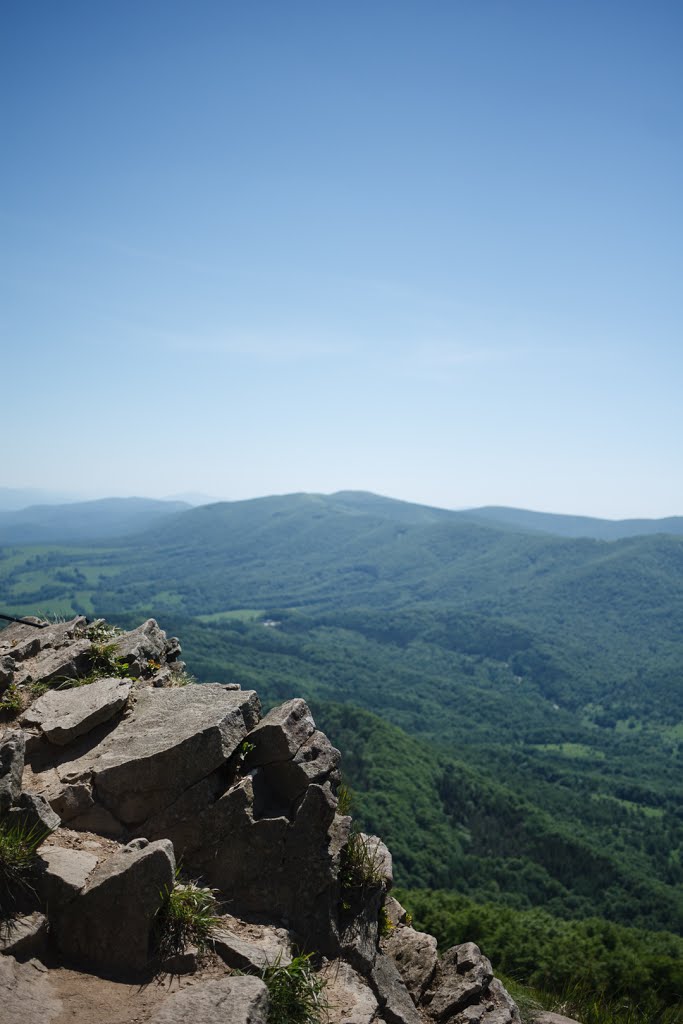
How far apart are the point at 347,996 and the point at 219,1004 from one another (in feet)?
9.61

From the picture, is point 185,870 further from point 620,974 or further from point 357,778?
point 357,778

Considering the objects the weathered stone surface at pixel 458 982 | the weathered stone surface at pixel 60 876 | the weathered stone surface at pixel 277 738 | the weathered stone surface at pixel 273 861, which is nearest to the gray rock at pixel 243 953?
the weathered stone surface at pixel 273 861

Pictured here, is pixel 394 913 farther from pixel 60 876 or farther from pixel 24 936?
pixel 24 936

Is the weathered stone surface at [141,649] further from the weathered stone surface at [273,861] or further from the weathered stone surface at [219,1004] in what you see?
the weathered stone surface at [219,1004]

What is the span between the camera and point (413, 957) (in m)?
11.5

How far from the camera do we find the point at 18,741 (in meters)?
9.41

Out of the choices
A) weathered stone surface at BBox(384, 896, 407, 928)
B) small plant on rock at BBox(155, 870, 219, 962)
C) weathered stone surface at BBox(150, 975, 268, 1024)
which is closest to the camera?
weathered stone surface at BBox(150, 975, 268, 1024)

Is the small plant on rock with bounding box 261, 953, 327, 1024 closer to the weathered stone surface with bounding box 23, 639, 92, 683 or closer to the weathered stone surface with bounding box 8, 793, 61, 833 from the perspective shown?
the weathered stone surface with bounding box 8, 793, 61, 833

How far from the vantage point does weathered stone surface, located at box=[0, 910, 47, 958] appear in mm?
7652

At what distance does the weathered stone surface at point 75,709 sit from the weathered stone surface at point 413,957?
22.4ft

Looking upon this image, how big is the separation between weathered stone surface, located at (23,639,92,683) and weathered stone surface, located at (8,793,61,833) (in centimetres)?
494

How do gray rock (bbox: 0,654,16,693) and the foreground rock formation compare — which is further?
gray rock (bbox: 0,654,16,693)

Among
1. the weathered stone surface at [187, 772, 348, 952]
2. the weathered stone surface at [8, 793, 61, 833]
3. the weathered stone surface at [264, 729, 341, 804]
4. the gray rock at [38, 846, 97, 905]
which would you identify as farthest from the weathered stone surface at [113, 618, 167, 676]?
the gray rock at [38, 846, 97, 905]

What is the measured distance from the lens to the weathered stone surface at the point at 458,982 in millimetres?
10711
